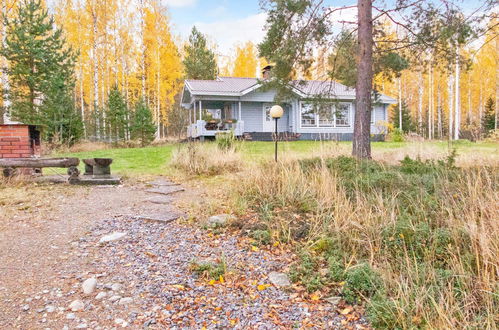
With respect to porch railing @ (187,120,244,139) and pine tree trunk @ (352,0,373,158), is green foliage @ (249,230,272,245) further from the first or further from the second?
porch railing @ (187,120,244,139)

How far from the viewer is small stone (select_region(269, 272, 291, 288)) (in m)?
2.18

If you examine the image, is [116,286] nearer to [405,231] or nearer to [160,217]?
[160,217]

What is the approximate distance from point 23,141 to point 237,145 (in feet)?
14.0

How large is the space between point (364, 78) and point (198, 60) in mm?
18063

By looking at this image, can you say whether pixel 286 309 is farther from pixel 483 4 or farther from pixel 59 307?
pixel 483 4

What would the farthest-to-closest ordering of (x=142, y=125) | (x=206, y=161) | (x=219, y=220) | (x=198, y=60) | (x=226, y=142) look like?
1. (x=198, y=60)
2. (x=142, y=125)
3. (x=226, y=142)
4. (x=206, y=161)
5. (x=219, y=220)

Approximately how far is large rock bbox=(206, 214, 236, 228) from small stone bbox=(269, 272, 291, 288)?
3.22 feet

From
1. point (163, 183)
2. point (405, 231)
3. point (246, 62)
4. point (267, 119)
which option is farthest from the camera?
point (246, 62)

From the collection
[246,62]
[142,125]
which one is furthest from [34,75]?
[246,62]

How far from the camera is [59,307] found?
1870mm

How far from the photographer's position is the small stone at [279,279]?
85.8 inches

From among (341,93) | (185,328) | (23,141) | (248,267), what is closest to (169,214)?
(248,267)

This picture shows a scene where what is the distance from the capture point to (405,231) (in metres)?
2.58

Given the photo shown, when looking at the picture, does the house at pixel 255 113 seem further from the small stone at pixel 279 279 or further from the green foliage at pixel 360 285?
the green foliage at pixel 360 285
